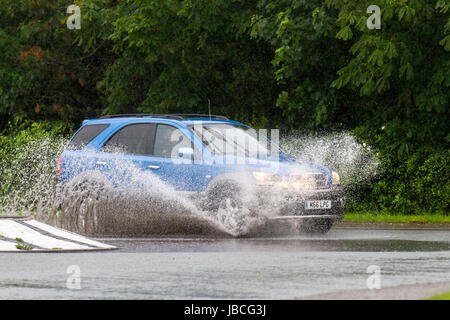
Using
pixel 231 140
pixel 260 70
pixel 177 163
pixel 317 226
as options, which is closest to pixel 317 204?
pixel 317 226

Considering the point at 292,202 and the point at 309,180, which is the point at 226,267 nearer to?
the point at 292,202

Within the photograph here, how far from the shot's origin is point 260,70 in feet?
88.3

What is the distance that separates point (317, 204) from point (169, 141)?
9.48 ft

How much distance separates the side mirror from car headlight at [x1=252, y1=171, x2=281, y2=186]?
1.29 metres

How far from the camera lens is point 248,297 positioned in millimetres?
9375

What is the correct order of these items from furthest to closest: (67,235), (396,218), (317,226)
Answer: (396,218)
(317,226)
(67,235)

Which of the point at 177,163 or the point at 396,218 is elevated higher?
the point at 177,163

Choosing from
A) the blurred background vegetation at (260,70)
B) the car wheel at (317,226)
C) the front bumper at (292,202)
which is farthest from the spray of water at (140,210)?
the blurred background vegetation at (260,70)

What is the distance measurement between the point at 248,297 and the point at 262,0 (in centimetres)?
1565

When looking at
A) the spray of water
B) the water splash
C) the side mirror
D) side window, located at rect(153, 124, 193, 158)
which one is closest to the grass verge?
the water splash

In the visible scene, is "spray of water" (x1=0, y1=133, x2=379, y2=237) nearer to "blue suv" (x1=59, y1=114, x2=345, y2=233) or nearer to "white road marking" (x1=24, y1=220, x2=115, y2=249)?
"blue suv" (x1=59, y1=114, x2=345, y2=233)

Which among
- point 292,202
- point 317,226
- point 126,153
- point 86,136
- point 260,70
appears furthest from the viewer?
point 260,70

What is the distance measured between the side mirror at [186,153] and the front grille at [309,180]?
178 cm
